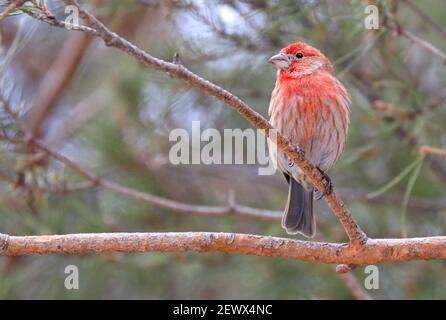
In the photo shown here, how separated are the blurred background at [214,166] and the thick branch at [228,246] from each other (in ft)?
3.42

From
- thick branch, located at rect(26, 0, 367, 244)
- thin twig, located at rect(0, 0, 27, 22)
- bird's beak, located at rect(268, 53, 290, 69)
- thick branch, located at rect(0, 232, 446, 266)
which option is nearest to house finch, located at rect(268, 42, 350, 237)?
bird's beak, located at rect(268, 53, 290, 69)

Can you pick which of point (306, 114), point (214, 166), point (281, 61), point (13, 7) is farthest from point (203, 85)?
point (214, 166)

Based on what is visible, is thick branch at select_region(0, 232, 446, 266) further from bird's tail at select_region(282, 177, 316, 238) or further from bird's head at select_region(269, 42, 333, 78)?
bird's head at select_region(269, 42, 333, 78)

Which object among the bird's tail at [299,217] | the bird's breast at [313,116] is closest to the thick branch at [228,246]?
the bird's tail at [299,217]

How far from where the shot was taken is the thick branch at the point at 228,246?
2574 mm

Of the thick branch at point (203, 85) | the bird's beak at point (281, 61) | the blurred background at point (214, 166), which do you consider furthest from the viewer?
the blurred background at point (214, 166)

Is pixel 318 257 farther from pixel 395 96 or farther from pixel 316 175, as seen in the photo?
pixel 395 96

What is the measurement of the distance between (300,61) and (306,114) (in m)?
0.34

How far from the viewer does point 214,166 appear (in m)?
5.30

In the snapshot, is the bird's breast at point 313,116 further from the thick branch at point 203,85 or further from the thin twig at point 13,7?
the thin twig at point 13,7

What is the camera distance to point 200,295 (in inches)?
192

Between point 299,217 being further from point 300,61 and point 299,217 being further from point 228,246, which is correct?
point 228,246

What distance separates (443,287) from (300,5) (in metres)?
1.81

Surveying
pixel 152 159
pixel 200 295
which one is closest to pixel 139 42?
pixel 152 159
